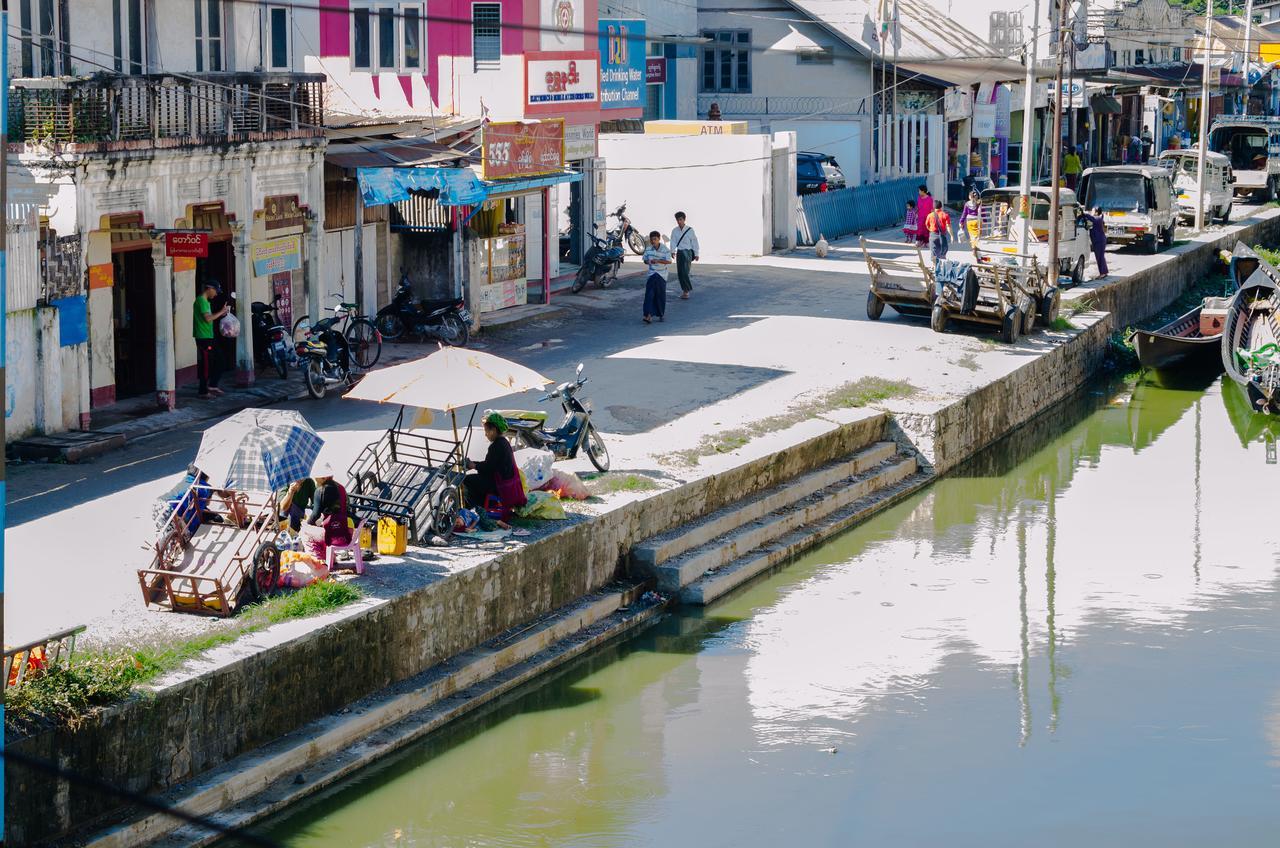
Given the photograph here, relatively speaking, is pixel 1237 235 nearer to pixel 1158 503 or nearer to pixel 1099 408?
pixel 1099 408

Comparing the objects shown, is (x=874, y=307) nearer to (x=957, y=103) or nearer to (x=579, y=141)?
(x=579, y=141)

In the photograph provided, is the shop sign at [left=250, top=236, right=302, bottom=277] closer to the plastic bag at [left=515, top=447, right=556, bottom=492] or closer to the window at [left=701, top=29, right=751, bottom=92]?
the plastic bag at [left=515, top=447, right=556, bottom=492]

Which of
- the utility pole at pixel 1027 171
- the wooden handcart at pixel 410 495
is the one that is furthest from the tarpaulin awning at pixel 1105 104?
the wooden handcart at pixel 410 495

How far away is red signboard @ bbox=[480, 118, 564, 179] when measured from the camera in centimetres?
2458

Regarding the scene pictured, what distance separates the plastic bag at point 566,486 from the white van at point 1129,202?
2421cm

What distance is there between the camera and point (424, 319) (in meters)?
24.7

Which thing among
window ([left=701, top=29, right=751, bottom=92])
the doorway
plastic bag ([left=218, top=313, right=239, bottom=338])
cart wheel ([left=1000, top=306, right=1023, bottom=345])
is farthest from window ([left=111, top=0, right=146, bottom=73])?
window ([left=701, top=29, right=751, bottom=92])

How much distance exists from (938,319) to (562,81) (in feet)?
24.6

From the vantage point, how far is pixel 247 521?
13.3 meters

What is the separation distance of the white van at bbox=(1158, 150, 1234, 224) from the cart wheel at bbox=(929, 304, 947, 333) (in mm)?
19346

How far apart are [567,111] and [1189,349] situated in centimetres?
1158

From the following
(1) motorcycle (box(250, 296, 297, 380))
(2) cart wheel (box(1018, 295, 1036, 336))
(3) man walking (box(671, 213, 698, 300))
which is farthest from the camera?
(3) man walking (box(671, 213, 698, 300))

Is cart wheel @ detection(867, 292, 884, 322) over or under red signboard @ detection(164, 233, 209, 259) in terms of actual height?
under

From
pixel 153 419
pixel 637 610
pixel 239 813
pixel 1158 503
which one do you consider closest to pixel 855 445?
pixel 1158 503
